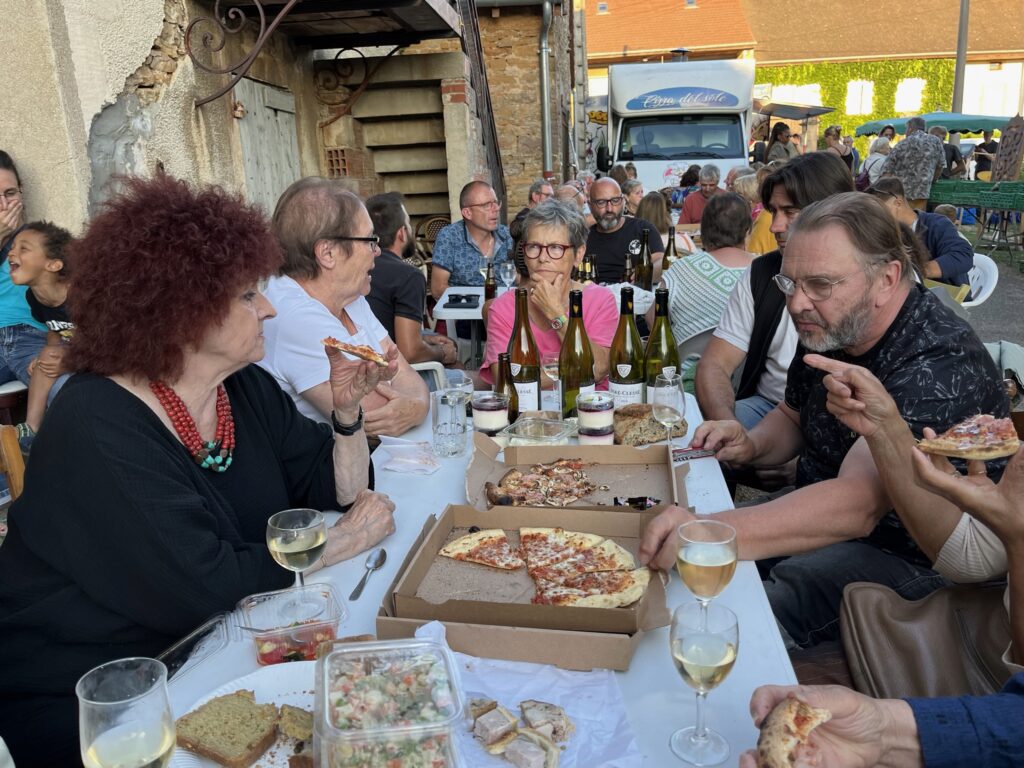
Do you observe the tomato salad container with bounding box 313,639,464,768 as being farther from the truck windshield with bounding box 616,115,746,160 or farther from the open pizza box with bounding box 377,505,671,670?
the truck windshield with bounding box 616,115,746,160

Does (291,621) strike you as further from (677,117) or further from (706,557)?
(677,117)

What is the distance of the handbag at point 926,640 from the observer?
1783 millimetres

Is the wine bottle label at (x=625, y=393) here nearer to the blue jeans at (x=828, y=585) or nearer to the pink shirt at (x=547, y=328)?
the pink shirt at (x=547, y=328)

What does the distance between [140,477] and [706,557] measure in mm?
1194

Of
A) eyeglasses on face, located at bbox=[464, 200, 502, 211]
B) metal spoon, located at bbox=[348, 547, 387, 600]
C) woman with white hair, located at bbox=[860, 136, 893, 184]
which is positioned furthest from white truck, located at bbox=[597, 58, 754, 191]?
metal spoon, located at bbox=[348, 547, 387, 600]

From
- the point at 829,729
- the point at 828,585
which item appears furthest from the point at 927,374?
the point at 829,729

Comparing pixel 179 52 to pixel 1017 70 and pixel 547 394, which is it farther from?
pixel 1017 70

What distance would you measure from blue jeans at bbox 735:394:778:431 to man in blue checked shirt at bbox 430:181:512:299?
11.4ft

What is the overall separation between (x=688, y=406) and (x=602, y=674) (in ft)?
6.54

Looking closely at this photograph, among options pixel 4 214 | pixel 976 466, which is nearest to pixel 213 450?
pixel 976 466

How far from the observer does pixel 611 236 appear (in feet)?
23.3

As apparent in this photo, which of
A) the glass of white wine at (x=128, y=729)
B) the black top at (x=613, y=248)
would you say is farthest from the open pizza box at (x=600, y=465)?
the black top at (x=613, y=248)

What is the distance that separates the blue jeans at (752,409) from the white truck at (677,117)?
34.5ft

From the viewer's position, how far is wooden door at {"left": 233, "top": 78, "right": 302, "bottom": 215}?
6.55 metres
